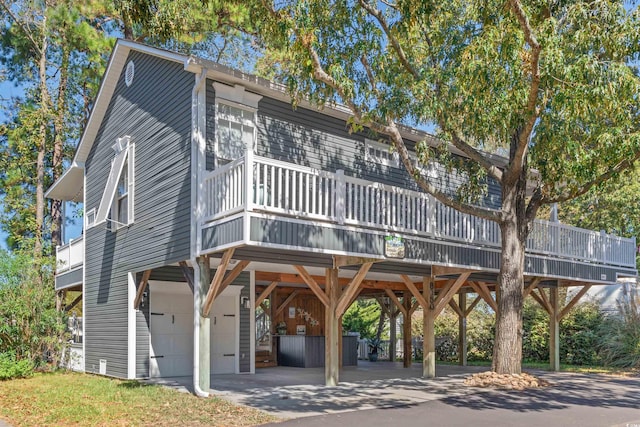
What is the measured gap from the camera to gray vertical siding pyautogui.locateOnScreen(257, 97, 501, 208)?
43.2 ft

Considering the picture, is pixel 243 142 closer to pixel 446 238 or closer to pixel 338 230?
pixel 338 230

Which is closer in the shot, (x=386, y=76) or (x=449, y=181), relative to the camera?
(x=386, y=76)

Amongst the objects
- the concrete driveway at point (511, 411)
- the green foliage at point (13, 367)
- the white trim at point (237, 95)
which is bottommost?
the green foliage at point (13, 367)

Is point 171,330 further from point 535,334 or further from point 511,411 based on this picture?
point 535,334

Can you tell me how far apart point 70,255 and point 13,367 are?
15.1 feet

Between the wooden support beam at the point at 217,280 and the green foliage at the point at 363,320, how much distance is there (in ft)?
47.3

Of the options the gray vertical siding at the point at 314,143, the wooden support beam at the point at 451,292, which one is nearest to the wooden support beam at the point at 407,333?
the wooden support beam at the point at 451,292

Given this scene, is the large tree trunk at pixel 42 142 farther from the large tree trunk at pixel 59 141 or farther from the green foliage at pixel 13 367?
the green foliage at pixel 13 367

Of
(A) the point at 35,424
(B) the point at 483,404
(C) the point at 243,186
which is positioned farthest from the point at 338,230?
(A) the point at 35,424

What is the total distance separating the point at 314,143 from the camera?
13.9 metres

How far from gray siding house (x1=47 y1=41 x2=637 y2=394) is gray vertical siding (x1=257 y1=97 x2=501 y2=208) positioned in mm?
33

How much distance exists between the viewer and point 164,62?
13.7m

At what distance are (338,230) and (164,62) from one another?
5692 mm

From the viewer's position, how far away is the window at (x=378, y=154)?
14932 millimetres
